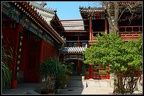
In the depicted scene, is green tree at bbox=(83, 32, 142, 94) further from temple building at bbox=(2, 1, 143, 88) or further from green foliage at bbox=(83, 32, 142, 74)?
temple building at bbox=(2, 1, 143, 88)

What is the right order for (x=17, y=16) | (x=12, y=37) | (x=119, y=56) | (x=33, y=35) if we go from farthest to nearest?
(x=33, y=35)
(x=12, y=37)
(x=17, y=16)
(x=119, y=56)

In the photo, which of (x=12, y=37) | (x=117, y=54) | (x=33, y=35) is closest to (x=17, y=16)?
(x=12, y=37)

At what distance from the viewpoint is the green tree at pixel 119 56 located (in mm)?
6055

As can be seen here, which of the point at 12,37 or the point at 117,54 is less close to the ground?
the point at 12,37

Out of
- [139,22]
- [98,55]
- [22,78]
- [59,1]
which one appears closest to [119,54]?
[98,55]

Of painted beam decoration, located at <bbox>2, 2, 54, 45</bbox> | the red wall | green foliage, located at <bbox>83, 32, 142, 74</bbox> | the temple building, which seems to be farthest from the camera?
the red wall

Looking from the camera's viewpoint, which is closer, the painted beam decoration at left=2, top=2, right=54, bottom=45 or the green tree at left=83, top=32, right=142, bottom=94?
the painted beam decoration at left=2, top=2, right=54, bottom=45

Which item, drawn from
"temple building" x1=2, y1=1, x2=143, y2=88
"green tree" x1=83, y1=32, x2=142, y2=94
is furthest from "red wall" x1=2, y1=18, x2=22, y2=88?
"green tree" x1=83, y1=32, x2=142, y2=94

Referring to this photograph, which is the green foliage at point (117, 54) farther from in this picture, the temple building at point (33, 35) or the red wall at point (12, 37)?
the red wall at point (12, 37)

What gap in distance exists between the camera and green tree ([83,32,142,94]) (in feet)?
19.9

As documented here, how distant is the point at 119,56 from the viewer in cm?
615

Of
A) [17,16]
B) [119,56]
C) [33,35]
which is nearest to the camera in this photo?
[119,56]

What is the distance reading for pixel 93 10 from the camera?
14.2 m

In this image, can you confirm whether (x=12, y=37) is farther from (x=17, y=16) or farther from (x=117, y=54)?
(x=117, y=54)
